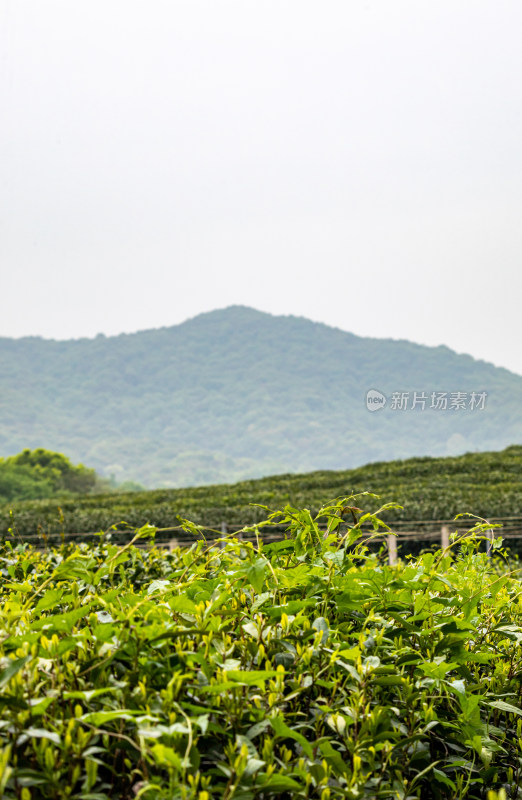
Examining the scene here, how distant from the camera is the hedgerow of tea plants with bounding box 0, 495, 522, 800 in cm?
115

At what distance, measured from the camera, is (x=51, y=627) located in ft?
4.60

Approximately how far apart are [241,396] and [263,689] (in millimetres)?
149392

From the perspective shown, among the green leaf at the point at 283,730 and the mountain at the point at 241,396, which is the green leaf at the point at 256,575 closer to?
Answer: the green leaf at the point at 283,730

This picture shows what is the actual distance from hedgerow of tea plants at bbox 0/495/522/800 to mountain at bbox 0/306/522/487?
12790 centimetres

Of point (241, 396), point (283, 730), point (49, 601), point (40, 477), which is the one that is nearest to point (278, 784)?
point (283, 730)

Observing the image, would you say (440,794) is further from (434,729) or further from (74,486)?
(74,486)

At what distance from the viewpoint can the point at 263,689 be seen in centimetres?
130

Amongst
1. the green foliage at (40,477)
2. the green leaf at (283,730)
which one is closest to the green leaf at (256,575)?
the green leaf at (283,730)

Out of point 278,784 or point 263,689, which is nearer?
point 278,784

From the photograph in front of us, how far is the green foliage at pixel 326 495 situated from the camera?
1353 centimetres

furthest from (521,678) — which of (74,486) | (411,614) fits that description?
(74,486)

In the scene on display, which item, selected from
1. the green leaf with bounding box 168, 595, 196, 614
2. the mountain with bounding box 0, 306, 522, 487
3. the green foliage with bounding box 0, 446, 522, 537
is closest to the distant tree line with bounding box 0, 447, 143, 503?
the green foliage with bounding box 0, 446, 522, 537

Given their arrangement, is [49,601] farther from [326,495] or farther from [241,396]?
[241,396]

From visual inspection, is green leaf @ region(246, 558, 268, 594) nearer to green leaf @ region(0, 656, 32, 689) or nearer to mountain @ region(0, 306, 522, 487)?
green leaf @ region(0, 656, 32, 689)
